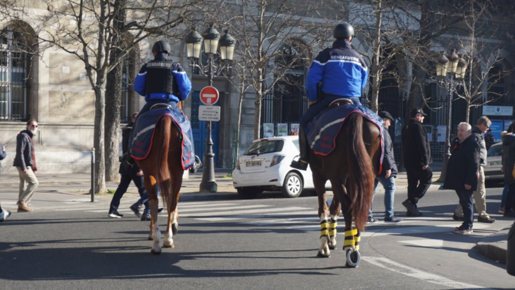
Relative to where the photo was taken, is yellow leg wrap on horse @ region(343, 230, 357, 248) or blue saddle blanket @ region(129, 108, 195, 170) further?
blue saddle blanket @ region(129, 108, 195, 170)

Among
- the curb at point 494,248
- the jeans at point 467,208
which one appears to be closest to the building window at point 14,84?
the jeans at point 467,208

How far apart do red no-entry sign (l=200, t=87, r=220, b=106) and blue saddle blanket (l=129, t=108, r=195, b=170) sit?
10209mm

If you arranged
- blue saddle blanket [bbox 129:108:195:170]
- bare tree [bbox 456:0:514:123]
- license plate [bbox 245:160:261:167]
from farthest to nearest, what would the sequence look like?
bare tree [bbox 456:0:514:123]
license plate [bbox 245:160:261:167]
blue saddle blanket [bbox 129:108:195:170]

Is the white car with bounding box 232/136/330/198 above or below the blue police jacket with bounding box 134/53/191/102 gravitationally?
below

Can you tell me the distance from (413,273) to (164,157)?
125 inches

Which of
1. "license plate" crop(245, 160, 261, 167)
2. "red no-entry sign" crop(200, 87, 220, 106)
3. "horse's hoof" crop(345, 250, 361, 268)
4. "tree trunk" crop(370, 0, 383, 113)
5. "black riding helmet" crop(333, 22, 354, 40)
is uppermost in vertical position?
"tree trunk" crop(370, 0, 383, 113)

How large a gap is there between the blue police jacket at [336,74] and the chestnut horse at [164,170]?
1.77 meters

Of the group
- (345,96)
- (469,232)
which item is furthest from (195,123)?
(345,96)

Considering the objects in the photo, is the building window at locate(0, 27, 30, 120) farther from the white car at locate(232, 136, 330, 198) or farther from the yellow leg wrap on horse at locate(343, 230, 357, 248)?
the yellow leg wrap on horse at locate(343, 230, 357, 248)

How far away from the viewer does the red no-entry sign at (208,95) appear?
18891mm

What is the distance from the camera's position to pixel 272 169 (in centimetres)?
1728

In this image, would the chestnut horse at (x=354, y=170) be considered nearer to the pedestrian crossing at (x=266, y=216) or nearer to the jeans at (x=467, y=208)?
the pedestrian crossing at (x=266, y=216)

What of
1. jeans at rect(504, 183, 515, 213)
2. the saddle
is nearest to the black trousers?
jeans at rect(504, 183, 515, 213)

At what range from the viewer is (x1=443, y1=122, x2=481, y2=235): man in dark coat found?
1107cm
